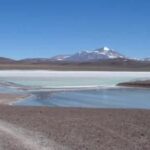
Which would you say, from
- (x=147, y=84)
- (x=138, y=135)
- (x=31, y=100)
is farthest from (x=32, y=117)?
(x=147, y=84)

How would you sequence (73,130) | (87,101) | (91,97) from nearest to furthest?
(73,130) < (87,101) < (91,97)

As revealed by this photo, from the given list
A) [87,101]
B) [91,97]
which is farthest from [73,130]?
[91,97]

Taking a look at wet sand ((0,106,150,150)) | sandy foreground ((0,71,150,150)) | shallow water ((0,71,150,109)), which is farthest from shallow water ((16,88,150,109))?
sandy foreground ((0,71,150,150))

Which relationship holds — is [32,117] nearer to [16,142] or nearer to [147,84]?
[16,142]

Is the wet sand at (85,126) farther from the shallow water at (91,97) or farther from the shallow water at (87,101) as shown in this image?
the shallow water at (91,97)

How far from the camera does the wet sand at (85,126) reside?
9969mm

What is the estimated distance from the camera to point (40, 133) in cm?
1123

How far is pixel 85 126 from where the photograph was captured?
1239 centimetres

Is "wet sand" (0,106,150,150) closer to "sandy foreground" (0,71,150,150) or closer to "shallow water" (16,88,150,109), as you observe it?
"sandy foreground" (0,71,150,150)

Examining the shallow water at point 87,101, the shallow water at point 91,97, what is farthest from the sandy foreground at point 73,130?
the shallow water at point 91,97

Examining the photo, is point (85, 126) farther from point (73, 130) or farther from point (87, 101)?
point (87, 101)

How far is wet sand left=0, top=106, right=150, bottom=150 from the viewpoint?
997 cm

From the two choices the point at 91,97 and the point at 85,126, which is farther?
the point at 91,97

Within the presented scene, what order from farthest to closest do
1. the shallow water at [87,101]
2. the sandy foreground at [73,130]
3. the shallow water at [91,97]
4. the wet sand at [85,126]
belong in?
the shallow water at [91,97] → the shallow water at [87,101] → the wet sand at [85,126] → the sandy foreground at [73,130]
